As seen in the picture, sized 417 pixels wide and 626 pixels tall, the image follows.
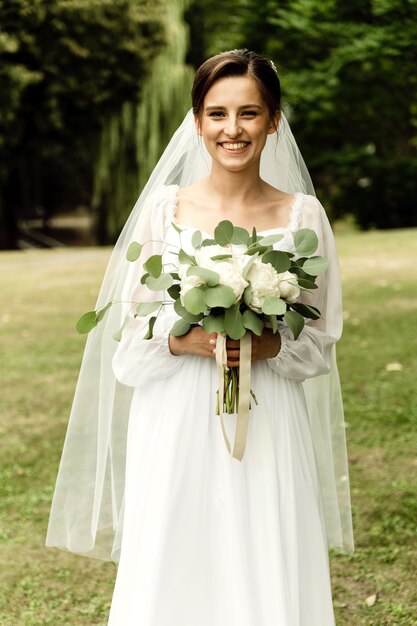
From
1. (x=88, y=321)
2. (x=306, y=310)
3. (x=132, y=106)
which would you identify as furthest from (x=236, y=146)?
(x=132, y=106)

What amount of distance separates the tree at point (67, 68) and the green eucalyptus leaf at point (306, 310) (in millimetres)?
A: 18461

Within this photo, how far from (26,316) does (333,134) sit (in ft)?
59.7

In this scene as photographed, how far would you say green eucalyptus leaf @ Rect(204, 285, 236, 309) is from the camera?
2379 millimetres

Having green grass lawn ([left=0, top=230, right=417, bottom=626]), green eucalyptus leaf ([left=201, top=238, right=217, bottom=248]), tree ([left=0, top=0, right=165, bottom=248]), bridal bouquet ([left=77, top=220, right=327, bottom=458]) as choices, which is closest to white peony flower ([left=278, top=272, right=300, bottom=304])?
bridal bouquet ([left=77, top=220, right=327, bottom=458])

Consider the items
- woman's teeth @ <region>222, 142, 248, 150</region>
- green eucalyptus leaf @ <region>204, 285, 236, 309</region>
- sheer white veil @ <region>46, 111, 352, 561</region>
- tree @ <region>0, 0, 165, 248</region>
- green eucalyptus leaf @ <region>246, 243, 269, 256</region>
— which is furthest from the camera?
tree @ <region>0, 0, 165, 248</region>

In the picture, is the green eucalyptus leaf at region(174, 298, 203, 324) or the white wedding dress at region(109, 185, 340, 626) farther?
the white wedding dress at region(109, 185, 340, 626)

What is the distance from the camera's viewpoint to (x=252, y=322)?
2451 millimetres

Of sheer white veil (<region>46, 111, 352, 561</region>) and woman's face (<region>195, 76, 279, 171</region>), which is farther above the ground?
woman's face (<region>195, 76, 279, 171</region>)

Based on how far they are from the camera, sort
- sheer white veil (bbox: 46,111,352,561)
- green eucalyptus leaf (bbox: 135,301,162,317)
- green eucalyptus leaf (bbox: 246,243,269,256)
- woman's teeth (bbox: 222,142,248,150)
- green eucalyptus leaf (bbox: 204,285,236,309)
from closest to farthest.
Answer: green eucalyptus leaf (bbox: 204,285,236,309) → green eucalyptus leaf (bbox: 246,243,269,256) → green eucalyptus leaf (bbox: 135,301,162,317) → woman's teeth (bbox: 222,142,248,150) → sheer white veil (bbox: 46,111,352,561)

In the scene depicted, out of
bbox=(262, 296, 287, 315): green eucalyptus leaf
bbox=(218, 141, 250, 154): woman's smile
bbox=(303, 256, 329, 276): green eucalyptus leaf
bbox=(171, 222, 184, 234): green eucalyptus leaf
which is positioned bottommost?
bbox=(262, 296, 287, 315): green eucalyptus leaf

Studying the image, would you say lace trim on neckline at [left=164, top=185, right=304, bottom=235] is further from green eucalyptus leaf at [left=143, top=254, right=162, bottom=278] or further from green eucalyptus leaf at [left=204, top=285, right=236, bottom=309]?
green eucalyptus leaf at [left=204, top=285, right=236, bottom=309]

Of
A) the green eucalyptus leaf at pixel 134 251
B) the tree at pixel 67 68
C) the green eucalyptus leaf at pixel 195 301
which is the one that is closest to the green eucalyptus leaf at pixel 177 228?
the green eucalyptus leaf at pixel 134 251

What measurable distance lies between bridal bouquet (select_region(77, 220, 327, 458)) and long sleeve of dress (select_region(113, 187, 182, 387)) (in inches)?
4.3

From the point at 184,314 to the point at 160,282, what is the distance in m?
0.12
